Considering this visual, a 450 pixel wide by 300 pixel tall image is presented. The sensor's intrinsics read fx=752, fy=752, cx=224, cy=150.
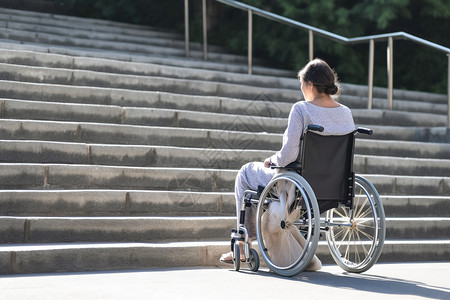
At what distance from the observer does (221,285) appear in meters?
4.13

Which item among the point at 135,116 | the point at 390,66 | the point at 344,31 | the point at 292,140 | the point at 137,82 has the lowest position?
the point at 292,140

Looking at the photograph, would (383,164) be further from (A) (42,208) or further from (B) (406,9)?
(B) (406,9)

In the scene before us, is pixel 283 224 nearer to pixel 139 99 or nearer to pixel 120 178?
pixel 120 178

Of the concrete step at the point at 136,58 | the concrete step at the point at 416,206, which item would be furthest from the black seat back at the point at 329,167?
the concrete step at the point at 136,58

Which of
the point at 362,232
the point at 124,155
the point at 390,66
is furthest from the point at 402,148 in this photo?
the point at 362,232

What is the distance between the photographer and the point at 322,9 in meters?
10.7

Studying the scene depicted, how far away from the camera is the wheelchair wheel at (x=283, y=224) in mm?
4508

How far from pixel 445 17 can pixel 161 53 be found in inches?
166

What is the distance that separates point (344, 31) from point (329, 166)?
21.4 ft

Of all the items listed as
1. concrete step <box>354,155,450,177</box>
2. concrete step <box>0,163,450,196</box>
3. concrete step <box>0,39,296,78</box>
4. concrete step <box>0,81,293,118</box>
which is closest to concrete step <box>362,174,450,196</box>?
concrete step <box>0,163,450,196</box>

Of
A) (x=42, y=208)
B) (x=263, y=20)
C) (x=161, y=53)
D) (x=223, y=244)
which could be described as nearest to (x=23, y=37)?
(x=161, y=53)

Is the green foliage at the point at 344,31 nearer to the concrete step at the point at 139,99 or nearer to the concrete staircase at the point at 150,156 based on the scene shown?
the concrete staircase at the point at 150,156

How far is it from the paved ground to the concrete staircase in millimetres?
339

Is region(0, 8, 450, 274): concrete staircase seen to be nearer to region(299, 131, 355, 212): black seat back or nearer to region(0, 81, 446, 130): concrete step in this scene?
region(0, 81, 446, 130): concrete step
